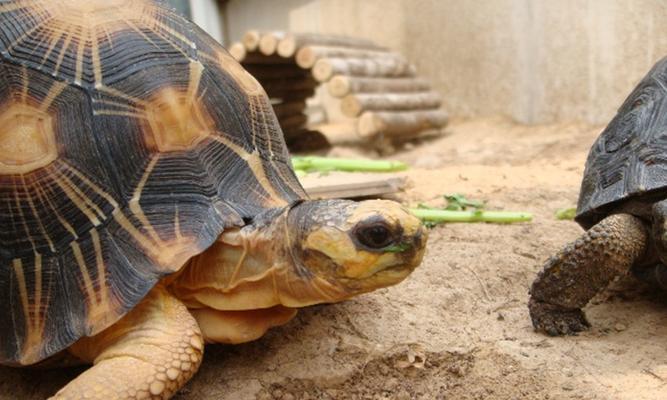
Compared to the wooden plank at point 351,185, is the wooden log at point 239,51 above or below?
above

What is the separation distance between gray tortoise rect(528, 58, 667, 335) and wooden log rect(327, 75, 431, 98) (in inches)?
158

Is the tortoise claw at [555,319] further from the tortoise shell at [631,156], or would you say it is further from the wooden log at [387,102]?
the wooden log at [387,102]

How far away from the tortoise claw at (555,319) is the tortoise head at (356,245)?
75cm

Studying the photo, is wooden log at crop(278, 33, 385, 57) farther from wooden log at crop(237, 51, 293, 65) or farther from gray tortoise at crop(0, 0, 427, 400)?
gray tortoise at crop(0, 0, 427, 400)

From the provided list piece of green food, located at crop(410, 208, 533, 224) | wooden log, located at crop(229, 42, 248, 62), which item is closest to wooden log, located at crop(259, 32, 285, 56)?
wooden log, located at crop(229, 42, 248, 62)

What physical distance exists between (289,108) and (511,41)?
95.5 inches

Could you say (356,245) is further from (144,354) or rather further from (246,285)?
(144,354)

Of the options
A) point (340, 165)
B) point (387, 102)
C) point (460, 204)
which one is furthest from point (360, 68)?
point (460, 204)

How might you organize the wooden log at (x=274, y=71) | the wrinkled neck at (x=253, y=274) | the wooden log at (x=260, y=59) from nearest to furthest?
the wrinkled neck at (x=253, y=274) → the wooden log at (x=260, y=59) → the wooden log at (x=274, y=71)

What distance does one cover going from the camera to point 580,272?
89.7 inches

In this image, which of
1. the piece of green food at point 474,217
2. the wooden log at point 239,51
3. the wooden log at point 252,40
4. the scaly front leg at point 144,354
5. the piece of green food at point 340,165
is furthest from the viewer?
the wooden log at point 239,51

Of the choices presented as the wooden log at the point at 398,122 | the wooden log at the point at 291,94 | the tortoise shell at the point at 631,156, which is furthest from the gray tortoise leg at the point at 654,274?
the wooden log at the point at 291,94

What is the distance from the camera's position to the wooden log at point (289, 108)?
24.2ft

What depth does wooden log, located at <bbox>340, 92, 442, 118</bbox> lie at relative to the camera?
253 inches
